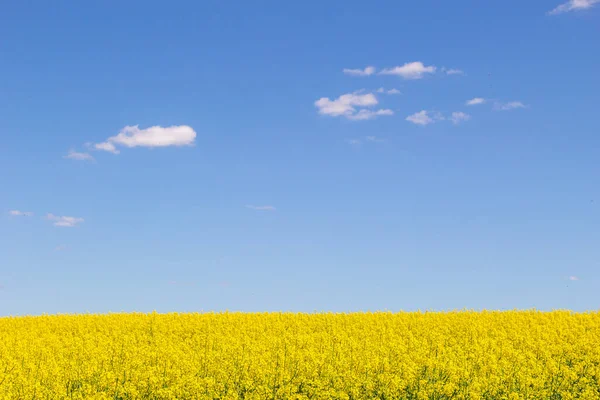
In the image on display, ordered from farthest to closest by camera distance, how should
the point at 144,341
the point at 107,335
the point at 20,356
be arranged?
1. the point at 107,335
2. the point at 144,341
3. the point at 20,356

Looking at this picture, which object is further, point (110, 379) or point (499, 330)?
point (499, 330)

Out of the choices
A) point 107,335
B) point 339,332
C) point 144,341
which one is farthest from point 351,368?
point 107,335

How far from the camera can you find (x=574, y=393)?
40.7 feet

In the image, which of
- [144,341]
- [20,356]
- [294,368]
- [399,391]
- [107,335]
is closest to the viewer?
[399,391]

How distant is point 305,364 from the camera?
12625 millimetres

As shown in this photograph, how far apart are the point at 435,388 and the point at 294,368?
2764mm

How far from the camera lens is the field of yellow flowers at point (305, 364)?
11555 millimetres

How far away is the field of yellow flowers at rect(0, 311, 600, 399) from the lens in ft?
37.9

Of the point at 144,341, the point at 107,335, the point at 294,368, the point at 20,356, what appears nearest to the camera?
the point at 294,368

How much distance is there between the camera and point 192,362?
510 inches

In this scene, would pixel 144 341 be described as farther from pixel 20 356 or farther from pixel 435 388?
pixel 435 388

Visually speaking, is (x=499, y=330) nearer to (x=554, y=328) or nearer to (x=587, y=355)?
(x=554, y=328)

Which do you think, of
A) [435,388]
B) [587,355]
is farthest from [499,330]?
[435,388]

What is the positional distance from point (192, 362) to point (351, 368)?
322cm
